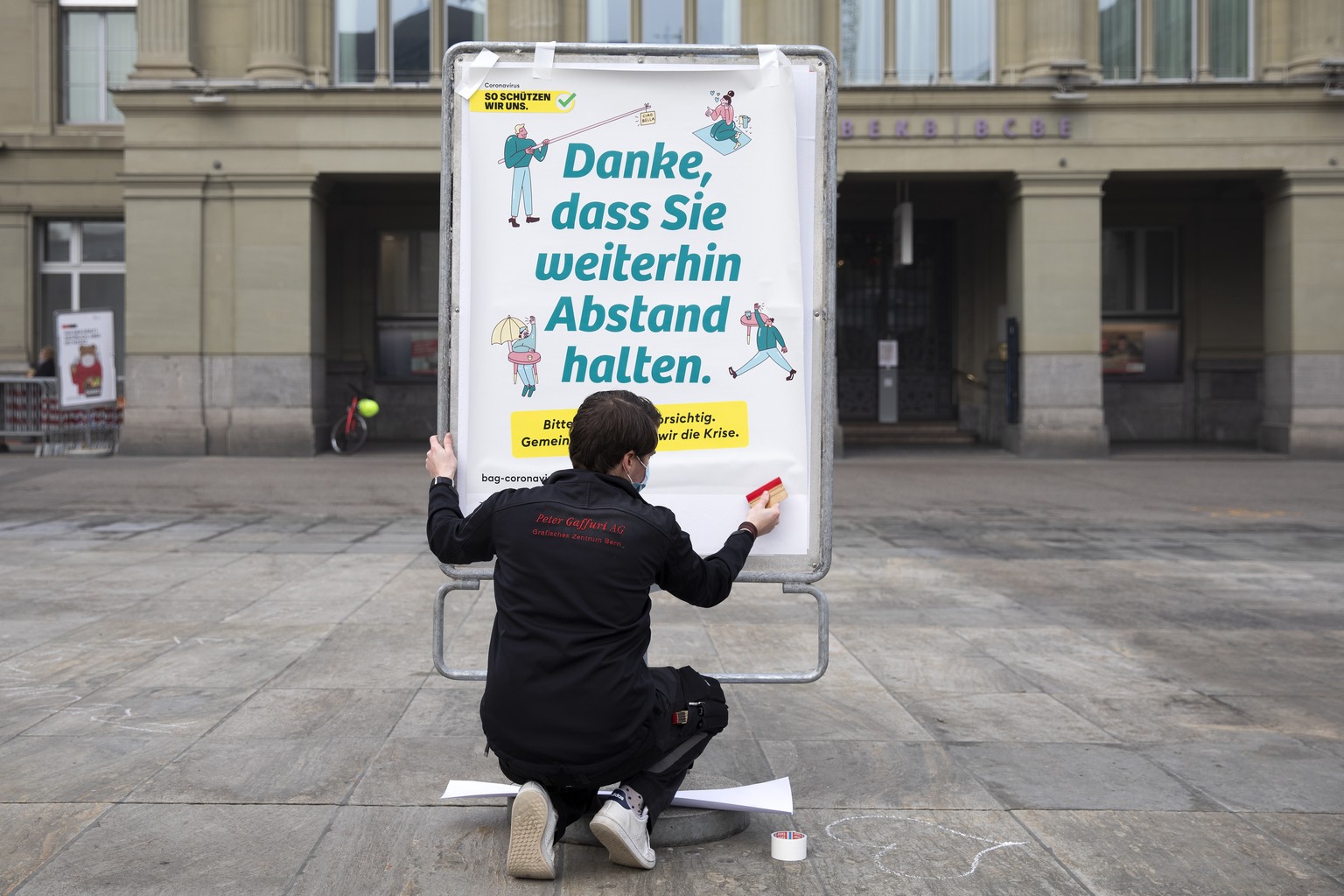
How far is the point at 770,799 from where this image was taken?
13.8ft

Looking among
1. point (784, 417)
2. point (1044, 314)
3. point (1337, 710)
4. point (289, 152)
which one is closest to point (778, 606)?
point (1337, 710)

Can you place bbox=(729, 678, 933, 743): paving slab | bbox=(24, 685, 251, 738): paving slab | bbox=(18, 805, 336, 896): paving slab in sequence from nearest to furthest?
bbox=(18, 805, 336, 896): paving slab
bbox=(24, 685, 251, 738): paving slab
bbox=(729, 678, 933, 743): paving slab

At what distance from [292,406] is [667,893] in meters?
19.7

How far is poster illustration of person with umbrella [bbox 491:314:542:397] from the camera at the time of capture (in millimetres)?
4566

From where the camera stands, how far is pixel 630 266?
456 cm

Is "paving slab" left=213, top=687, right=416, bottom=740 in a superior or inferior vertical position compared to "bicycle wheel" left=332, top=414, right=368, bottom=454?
A: inferior

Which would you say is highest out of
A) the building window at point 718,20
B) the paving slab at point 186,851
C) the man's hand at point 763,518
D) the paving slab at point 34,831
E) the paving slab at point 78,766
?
the building window at point 718,20

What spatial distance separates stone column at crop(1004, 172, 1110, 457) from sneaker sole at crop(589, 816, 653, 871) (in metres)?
19.7

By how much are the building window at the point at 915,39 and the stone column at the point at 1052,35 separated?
993mm

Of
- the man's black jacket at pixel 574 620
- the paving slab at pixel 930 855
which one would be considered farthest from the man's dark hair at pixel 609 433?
the paving slab at pixel 930 855

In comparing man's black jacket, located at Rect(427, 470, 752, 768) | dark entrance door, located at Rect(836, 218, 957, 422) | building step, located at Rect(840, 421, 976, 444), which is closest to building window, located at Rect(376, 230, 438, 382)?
dark entrance door, located at Rect(836, 218, 957, 422)

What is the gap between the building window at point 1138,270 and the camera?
26.8 m

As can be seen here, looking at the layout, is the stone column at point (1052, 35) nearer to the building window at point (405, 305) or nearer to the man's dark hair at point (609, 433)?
the building window at point (405, 305)

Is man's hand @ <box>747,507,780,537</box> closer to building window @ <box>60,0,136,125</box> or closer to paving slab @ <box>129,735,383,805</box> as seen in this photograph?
paving slab @ <box>129,735,383,805</box>
